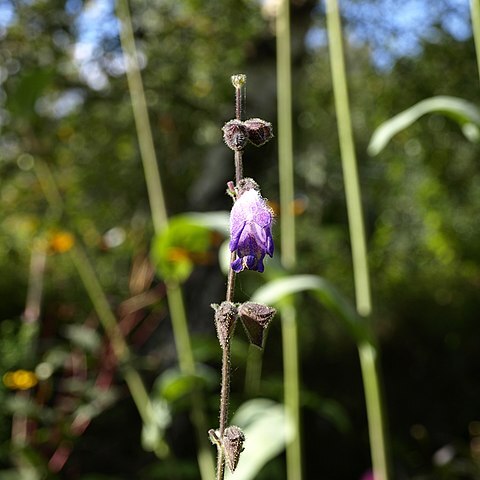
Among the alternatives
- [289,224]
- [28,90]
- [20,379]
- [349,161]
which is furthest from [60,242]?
[349,161]

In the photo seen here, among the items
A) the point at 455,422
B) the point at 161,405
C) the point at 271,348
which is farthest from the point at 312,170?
the point at 161,405

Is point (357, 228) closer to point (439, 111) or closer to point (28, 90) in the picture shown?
point (439, 111)

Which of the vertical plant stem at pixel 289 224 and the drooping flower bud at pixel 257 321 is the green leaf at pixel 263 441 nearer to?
the vertical plant stem at pixel 289 224

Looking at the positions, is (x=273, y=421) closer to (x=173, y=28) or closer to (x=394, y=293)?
A: (x=173, y=28)

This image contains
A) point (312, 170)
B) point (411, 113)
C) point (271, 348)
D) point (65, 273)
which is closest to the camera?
point (411, 113)

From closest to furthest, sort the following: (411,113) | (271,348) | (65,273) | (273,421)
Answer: (411,113) < (273,421) < (271,348) < (65,273)

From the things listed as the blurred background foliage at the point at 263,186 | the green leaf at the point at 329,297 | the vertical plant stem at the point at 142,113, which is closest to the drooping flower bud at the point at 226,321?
the green leaf at the point at 329,297

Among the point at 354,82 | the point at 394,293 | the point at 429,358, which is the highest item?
the point at 354,82

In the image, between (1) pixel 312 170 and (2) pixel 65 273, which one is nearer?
(2) pixel 65 273

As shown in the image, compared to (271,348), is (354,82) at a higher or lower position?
higher
